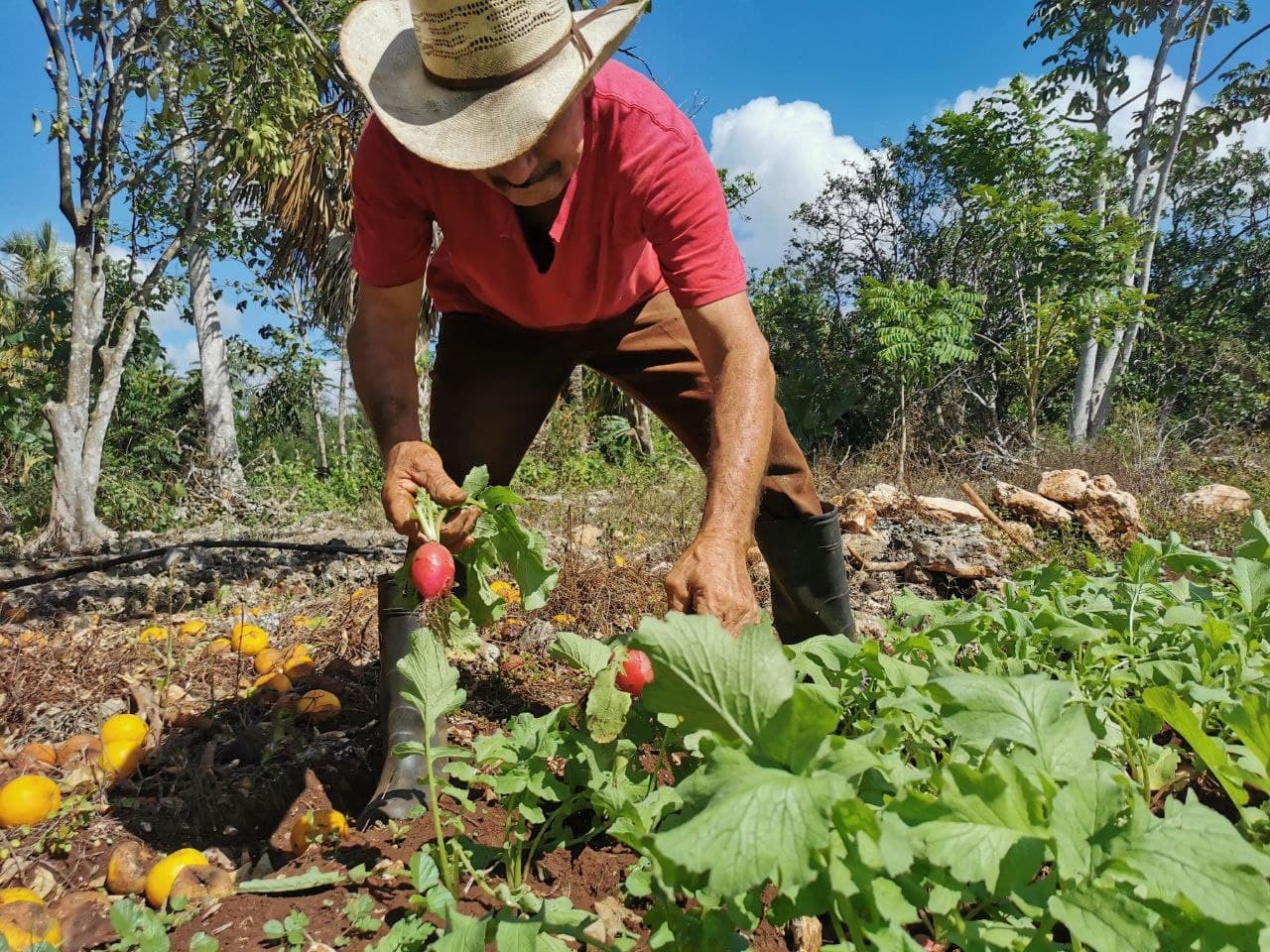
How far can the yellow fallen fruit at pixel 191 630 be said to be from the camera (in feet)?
10.6

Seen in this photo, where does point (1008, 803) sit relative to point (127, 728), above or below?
above

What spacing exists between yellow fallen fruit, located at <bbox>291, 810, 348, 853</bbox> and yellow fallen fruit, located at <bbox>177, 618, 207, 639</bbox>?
175 centimetres

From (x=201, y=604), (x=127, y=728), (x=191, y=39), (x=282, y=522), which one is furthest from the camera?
(x=282, y=522)

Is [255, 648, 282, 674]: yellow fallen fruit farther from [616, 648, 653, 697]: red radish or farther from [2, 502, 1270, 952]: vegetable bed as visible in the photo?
[616, 648, 653, 697]: red radish

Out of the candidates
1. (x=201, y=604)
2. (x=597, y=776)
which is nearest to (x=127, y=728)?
(x=597, y=776)

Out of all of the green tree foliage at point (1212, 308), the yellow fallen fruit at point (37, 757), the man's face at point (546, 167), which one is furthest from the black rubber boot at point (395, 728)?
the green tree foliage at point (1212, 308)

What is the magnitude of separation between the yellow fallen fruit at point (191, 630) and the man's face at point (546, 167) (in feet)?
7.71

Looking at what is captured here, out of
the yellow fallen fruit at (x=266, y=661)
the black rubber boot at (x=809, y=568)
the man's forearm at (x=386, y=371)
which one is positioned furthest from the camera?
the yellow fallen fruit at (x=266, y=661)

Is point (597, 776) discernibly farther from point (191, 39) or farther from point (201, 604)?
point (191, 39)

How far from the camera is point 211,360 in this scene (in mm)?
9430

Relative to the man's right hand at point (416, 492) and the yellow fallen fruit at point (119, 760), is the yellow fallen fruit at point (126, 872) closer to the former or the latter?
the yellow fallen fruit at point (119, 760)

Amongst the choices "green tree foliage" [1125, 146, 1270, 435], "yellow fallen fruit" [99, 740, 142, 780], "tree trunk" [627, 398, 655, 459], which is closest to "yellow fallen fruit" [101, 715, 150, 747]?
"yellow fallen fruit" [99, 740, 142, 780]

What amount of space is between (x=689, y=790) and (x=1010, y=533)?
4335 millimetres

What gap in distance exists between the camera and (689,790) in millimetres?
904
